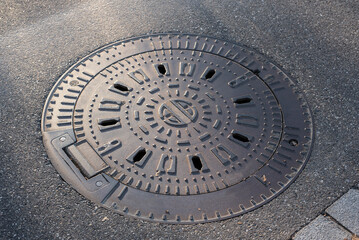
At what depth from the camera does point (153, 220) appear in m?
2.01

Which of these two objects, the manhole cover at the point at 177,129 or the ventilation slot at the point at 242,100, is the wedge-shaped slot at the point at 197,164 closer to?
the manhole cover at the point at 177,129

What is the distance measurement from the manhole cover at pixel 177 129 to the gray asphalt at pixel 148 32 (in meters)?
0.07

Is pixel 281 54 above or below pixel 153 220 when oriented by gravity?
above

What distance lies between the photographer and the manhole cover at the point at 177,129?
2.11 meters

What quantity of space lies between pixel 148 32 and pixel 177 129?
36.5 inches

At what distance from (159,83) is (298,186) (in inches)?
39.7

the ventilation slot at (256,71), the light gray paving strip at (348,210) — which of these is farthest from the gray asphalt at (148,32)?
the ventilation slot at (256,71)

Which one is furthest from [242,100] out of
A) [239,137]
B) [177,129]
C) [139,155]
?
[139,155]

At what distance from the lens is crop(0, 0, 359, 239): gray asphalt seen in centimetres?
200

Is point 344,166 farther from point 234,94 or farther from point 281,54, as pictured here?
point 281,54

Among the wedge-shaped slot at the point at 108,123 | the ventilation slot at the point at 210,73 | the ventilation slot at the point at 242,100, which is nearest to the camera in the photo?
the wedge-shaped slot at the point at 108,123

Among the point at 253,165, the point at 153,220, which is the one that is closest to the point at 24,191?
the point at 153,220

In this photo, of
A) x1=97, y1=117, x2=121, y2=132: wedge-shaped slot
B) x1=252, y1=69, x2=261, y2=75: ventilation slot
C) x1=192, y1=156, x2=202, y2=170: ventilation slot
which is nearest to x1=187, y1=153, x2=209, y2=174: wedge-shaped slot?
x1=192, y1=156, x2=202, y2=170: ventilation slot

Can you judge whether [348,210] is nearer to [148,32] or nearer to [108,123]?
[108,123]
